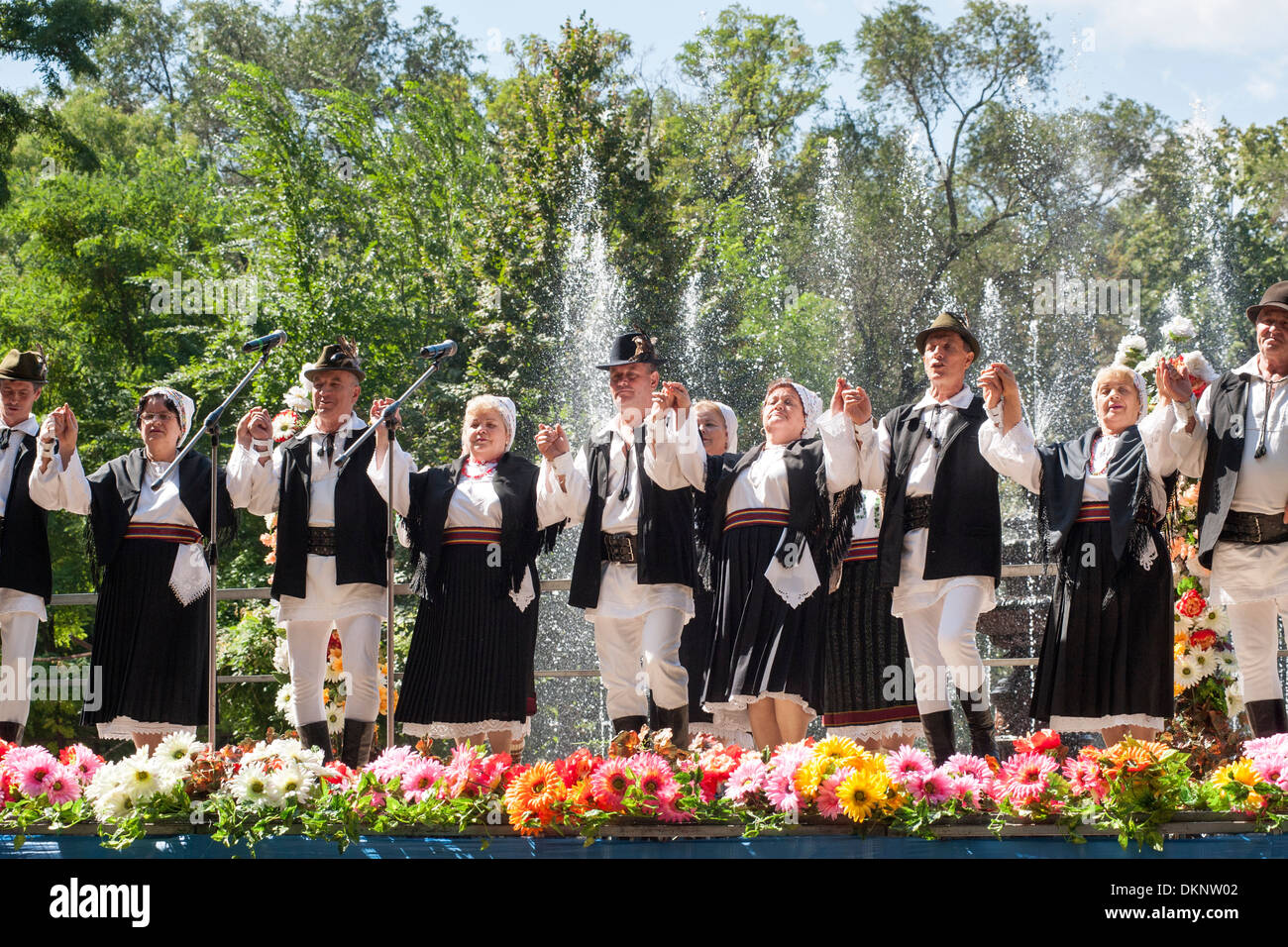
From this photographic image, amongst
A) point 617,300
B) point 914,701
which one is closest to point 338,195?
point 617,300

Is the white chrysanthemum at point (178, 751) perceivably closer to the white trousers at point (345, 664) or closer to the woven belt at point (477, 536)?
the white trousers at point (345, 664)

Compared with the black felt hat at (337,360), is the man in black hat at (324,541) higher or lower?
lower

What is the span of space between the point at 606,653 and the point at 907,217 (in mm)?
23049

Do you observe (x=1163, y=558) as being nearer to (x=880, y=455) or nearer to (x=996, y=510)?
(x=996, y=510)

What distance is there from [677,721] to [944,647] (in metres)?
1.24

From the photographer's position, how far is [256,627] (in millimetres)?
8898

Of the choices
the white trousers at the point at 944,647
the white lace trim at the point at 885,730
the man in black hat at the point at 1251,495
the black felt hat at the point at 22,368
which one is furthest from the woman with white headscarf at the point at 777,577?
the black felt hat at the point at 22,368

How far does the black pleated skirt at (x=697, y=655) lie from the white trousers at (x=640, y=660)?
0.70 m

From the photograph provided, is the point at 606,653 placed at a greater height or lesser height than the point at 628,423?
lesser

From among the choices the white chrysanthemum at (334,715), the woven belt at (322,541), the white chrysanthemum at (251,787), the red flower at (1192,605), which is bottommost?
the white chrysanthemum at (334,715)

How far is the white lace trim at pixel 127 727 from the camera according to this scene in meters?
6.37

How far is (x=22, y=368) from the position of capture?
6871 millimetres

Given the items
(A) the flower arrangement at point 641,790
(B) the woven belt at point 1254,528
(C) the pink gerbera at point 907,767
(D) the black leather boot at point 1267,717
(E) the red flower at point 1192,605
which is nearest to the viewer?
(A) the flower arrangement at point 641,790

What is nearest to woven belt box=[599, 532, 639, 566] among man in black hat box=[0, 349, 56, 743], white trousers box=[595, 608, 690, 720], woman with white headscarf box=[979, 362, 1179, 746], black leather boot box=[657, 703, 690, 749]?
white trousers box=[595, 608, 690, 720]
